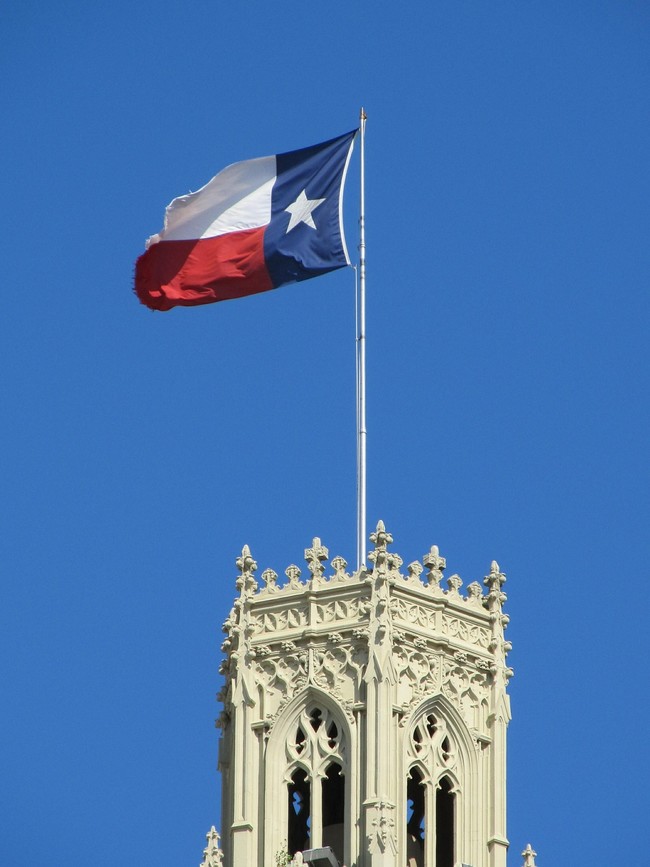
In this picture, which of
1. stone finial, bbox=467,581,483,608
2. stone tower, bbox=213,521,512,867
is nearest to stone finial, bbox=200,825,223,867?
stone tower, bbox=213,521,512,867

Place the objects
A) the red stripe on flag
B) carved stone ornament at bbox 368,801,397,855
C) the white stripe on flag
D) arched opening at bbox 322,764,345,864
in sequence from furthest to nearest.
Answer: the white stripe on flag → the red stripe on flag → arched opening at bbox 322,764,345,864 → carved stone ornament at bbox 368,801,397,855

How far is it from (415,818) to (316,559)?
749 cm

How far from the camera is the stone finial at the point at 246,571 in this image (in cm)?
11356

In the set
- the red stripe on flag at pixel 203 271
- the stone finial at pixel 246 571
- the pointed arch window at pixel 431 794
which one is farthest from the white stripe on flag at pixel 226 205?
the pointed arch window at pixel 431 794

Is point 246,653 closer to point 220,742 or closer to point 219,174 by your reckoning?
point 220,742

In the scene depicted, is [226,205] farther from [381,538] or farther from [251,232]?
[381,538]

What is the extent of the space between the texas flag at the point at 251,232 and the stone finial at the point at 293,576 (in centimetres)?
822

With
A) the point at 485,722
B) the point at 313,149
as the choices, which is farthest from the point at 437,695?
the point at 313,149

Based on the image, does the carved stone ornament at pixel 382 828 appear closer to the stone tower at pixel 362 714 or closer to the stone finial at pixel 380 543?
the stone tower at pixel 362 714

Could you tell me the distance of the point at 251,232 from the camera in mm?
117062

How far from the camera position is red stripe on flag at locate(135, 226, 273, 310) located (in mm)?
116375

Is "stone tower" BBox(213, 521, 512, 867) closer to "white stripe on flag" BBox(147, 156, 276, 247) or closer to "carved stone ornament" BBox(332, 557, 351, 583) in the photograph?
"carved stone ornament" BBox(332, 557, 351, 583)

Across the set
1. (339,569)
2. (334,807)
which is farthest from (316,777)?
(339,569)

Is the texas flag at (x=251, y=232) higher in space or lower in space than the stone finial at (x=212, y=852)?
higher
